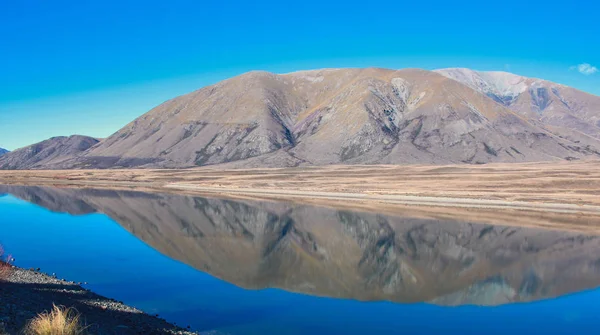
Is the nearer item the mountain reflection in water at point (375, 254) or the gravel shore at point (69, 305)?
the gravel shore at point (69, 305)

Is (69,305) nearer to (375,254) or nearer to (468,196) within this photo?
(375,254)

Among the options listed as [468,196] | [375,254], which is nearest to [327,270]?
[375,254]

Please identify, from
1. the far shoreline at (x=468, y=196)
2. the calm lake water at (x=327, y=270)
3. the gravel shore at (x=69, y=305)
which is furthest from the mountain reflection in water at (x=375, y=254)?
the gravel shore at (x=69, y=305)

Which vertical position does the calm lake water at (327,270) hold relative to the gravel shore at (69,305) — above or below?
below

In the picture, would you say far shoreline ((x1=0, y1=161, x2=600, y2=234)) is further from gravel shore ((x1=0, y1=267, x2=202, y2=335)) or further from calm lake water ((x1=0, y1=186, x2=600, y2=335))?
gravel shore ((x1=0, y1=267, x2=202, y2=335))

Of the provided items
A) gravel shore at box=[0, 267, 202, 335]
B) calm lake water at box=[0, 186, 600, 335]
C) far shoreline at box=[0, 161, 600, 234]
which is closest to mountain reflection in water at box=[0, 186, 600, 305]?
calm lake water at box=[0, 186, 600, 335]

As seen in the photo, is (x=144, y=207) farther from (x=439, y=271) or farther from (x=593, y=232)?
(x=593, y=232)

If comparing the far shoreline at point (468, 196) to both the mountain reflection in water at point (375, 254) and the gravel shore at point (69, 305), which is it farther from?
the gravel shore at point (69, 305)
